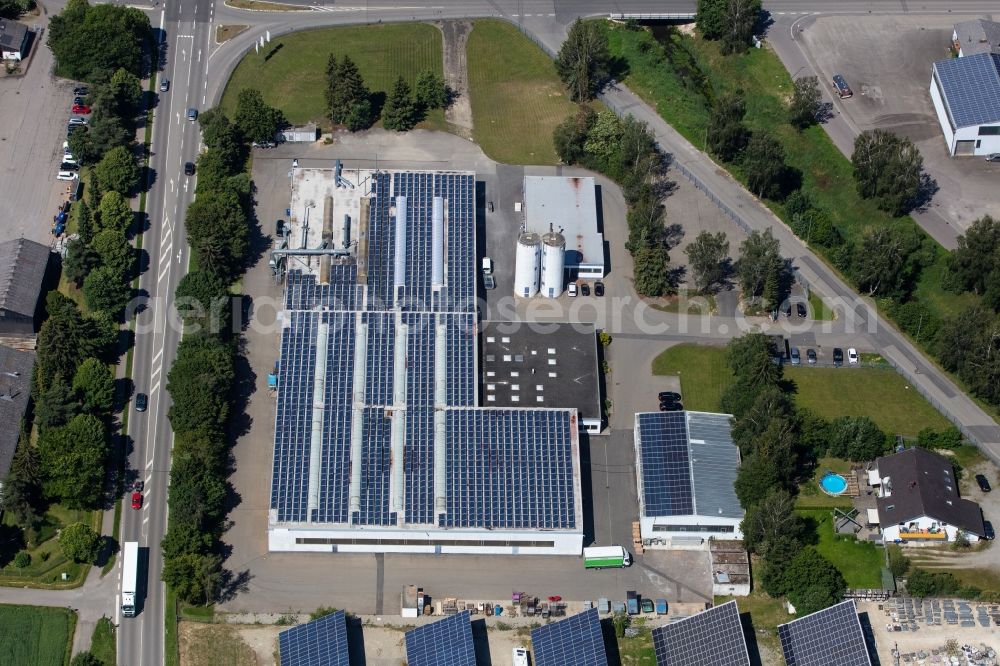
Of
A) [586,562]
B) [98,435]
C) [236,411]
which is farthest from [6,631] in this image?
[586,562]

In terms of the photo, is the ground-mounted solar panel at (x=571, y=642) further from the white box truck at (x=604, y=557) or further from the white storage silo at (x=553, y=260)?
the white storage silo at (x=553, y=260)

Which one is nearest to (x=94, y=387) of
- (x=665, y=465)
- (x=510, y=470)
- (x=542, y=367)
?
(x=510, y=470)

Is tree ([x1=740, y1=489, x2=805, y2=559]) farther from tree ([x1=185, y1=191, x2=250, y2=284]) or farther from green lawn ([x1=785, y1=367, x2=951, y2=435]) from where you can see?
tree ([x1=185, y1=191, x2=250, y2=284])

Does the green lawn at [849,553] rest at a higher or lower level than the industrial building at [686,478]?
lower

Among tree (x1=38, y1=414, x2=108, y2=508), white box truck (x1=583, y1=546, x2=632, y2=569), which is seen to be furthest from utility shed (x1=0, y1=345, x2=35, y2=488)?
white box truck (x1=583, y1=546, x2=632, y2=569)

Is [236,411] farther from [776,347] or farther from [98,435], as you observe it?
[776,347]

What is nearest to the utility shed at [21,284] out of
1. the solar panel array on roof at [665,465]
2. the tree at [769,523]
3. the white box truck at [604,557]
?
the white box truck at [604,557]
